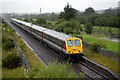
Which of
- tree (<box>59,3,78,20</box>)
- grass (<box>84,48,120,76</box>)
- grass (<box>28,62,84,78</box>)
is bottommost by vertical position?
grass (<box>84,48,120,76</box>)

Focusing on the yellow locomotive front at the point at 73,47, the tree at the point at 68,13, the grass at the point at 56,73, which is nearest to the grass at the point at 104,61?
the yellow locomotive front at the point at 73,47

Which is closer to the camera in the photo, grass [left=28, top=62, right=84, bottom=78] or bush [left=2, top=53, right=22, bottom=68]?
grass [left=28, top=62, right=84, bottom=78]

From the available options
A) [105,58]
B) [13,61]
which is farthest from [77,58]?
[13,61]

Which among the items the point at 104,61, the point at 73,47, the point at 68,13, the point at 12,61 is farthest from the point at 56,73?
the point at 68,13

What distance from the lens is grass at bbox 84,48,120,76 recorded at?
22850 millimetres

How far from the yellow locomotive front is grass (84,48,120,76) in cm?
210

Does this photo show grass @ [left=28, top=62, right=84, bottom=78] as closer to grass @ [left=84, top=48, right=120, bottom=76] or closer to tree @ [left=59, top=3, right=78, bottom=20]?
grass @ [left=84, top=48, right=120, bottom=76]

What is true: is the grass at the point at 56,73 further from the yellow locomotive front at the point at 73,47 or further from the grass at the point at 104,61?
the yellow locomotive front at the point at 73,47

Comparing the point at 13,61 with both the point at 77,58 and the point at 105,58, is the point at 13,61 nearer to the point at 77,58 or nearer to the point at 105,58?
the point at 77,58

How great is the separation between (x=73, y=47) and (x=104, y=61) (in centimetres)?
339

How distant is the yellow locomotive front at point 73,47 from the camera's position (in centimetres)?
2592

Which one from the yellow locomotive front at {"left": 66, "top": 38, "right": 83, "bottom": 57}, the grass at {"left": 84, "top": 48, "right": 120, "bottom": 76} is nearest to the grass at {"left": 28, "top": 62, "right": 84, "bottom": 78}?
the grass at {"left": 84, "top": 48, "right": 120, "bottom": 76}

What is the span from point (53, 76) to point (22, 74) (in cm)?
195

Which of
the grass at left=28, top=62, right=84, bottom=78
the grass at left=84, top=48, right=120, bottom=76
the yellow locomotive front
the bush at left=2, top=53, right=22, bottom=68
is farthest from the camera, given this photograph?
the yellow locomotive front
